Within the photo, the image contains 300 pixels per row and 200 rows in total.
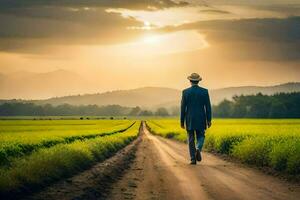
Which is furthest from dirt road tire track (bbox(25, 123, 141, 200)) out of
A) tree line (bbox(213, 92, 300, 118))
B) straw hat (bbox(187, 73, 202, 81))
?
tree line (bbox(213, 92, 300, 118))

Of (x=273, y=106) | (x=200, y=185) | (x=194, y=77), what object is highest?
(x=273, y=106)

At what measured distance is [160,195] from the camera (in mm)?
11711

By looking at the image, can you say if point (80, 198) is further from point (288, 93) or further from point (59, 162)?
point (288, 93)

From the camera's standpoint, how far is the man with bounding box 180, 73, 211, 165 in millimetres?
20938

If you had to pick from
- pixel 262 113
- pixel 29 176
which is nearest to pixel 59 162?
pixel 29 176

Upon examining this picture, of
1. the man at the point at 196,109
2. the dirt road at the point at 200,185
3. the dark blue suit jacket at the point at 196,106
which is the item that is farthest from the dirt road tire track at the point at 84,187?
the dark blue suit jacket at the point at 196,106

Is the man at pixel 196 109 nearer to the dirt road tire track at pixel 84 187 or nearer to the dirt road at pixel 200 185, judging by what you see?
the dirt road at pixel 200 185

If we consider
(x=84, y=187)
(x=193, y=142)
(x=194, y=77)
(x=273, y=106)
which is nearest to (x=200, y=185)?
(x=84, y=187)

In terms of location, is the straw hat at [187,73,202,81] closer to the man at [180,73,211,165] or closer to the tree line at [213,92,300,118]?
the man at [180,73,211,165]

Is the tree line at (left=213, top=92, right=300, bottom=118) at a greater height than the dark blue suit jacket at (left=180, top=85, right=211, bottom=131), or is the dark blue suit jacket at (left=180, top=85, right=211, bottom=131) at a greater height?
the tree line at (left=213, top=92, right=300, bottom=118)

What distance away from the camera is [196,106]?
21.3 metres

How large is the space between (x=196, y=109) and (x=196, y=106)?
146 millimetres

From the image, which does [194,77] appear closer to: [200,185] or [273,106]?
[200,185]

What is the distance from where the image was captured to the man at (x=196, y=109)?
2094cm
